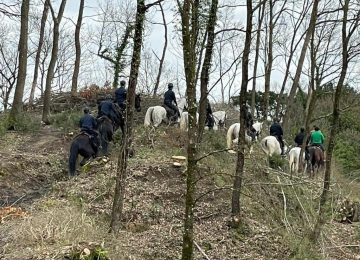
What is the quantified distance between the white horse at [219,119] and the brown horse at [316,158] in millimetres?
3502

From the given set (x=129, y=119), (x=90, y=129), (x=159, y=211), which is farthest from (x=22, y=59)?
(x=129, y=119)

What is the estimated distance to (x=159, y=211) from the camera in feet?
42.1

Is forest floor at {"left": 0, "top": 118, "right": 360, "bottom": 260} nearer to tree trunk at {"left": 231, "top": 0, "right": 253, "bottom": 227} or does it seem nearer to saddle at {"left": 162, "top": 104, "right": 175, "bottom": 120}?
tree trunk at {"left": 231, "top": 0, "right": 253, "bottom": 227}

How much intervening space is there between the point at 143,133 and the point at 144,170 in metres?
3.85

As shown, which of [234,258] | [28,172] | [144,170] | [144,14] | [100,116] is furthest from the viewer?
[100,116]

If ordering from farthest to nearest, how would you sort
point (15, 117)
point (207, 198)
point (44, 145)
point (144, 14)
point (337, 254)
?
1. point (15, 117)
2. point (44, 145)
3. point (207, 198)
4. point (337, 254)
5. point (144, 14)

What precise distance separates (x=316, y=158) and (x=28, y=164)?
9944 millimetres

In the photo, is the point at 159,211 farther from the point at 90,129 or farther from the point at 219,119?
the point at 219,119

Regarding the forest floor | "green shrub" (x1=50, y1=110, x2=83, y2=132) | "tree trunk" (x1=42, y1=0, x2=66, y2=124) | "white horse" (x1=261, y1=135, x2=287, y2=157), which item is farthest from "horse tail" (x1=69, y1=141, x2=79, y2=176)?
"tree trunk" (x1=42, y1=0, x2=66, y2=124)

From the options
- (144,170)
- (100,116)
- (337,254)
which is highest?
(100,116)

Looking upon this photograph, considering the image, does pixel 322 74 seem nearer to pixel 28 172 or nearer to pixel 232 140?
pixel 232 140

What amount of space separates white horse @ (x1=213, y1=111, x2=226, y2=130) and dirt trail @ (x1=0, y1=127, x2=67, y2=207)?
5.74 m

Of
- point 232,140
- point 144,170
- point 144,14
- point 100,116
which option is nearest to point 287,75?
point 232,140

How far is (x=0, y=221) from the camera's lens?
10.4 m
